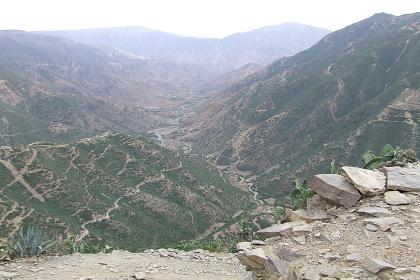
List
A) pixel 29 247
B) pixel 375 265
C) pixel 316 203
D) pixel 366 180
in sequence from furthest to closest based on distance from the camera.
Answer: pixel 29 247 → pixel 316 203 → pixel 366 180 → pixel 375 265

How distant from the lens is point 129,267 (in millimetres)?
12672

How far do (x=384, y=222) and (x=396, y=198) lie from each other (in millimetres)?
1133

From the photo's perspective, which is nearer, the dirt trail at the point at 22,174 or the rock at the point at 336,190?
the rock at the point at 336,190

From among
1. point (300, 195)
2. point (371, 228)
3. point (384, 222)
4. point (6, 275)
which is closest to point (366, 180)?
point (384, 222)

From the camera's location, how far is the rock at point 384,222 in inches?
356

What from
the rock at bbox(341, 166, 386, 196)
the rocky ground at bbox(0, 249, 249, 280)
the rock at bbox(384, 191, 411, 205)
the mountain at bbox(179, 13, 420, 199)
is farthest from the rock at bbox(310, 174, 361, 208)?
the mountain at bbox(179, 13, 420, 199)

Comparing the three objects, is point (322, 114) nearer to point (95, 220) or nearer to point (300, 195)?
point (95, 220)

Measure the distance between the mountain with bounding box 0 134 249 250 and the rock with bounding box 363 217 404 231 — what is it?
120 ft

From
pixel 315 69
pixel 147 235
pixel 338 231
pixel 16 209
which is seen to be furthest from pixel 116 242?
pixel 315 69

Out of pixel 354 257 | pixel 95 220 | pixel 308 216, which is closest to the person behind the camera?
pixel 354 257

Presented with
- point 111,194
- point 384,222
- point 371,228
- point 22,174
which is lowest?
point 111,194

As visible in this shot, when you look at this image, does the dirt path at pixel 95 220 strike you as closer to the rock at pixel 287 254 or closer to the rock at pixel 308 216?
the rock at pixel 308 216

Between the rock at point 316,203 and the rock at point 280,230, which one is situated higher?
the rock at point 316,203

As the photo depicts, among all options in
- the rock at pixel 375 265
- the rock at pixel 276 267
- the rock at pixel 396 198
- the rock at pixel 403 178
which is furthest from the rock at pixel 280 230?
the rock at pixel 403 178
